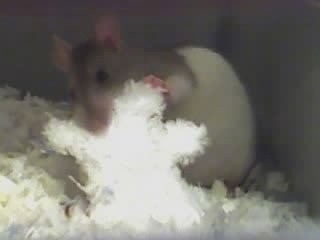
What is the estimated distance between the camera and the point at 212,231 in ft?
2.70

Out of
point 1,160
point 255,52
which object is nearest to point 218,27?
point 255,52

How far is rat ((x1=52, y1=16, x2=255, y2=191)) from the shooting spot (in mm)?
894

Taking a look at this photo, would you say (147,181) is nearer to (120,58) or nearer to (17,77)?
(120,58)

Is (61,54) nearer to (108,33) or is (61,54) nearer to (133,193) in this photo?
(108,33)

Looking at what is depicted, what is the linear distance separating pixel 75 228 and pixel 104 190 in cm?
6

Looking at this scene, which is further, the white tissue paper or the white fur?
the white fur

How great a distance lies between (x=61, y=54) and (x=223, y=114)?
21 centimetres

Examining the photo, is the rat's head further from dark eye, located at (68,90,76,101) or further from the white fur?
the white fur

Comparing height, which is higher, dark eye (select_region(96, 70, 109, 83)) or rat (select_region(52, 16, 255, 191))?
rat (select_region(52, 16, 255, 191))

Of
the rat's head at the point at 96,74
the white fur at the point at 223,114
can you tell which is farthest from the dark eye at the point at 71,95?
the white fur at the point at 223,114

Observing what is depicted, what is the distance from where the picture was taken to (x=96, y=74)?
894 millimetres

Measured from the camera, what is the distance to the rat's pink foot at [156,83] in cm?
90

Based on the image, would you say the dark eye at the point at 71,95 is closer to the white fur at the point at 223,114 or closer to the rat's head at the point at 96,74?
the rat's head at the point at 96,74

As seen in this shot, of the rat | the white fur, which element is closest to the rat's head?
the rat
